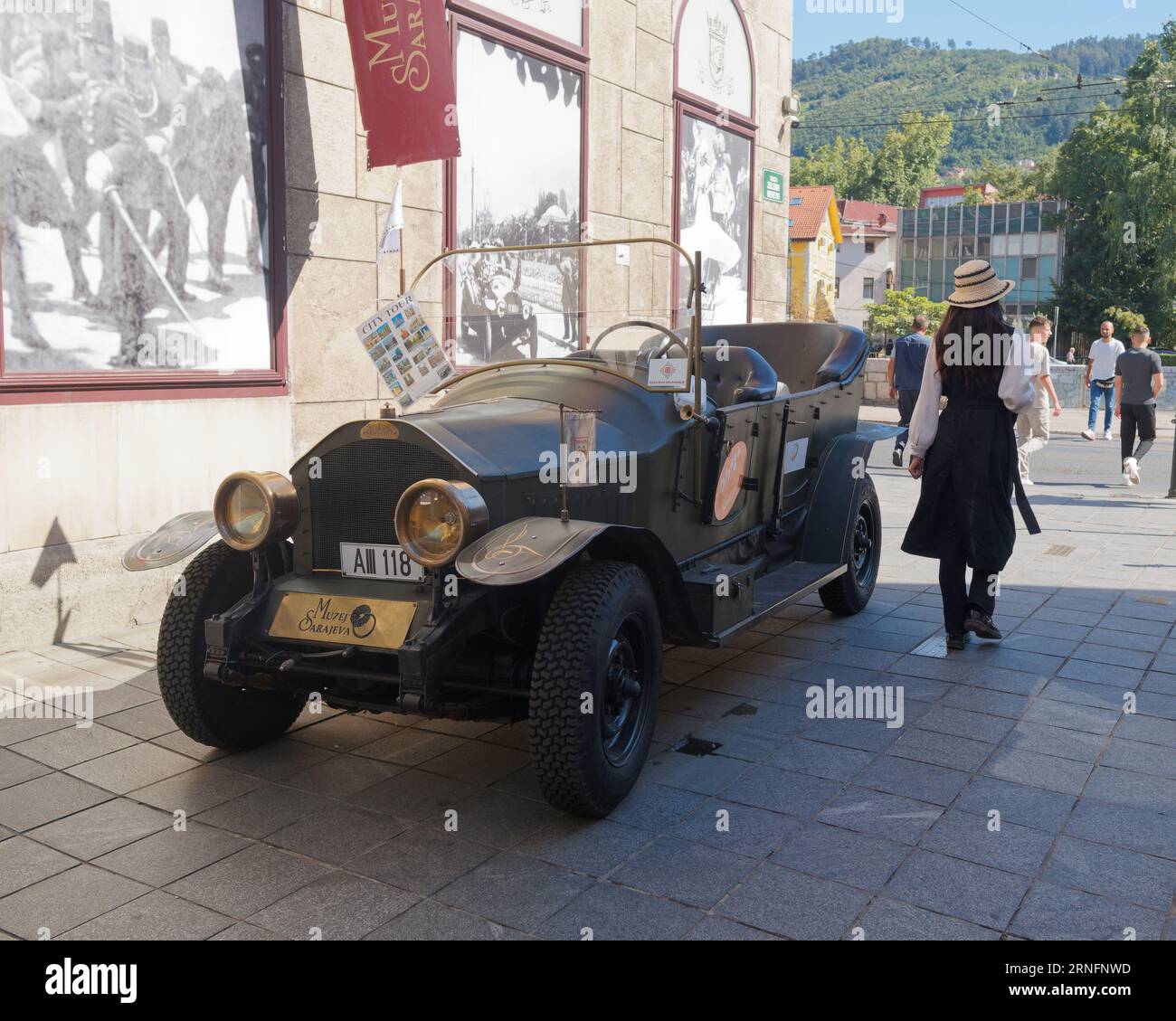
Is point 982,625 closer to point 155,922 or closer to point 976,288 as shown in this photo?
point 976,288

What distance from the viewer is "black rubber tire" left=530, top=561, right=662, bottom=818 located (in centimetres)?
348

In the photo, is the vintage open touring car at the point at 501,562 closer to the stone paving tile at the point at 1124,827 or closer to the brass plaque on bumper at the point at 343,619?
the brass plaque on bumper at the point at 343,619

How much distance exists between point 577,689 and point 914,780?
145 cm

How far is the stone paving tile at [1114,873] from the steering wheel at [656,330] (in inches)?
93.5

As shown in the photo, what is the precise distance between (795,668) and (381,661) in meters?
2.48

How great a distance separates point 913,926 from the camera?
9.96ft

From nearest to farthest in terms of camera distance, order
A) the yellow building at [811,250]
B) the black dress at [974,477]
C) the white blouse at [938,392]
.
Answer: the white blouse at [938,392], the black dress at [974,477], the yellow building at [811,250]

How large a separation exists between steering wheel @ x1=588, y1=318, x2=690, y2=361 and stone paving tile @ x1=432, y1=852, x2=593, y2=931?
2263mm

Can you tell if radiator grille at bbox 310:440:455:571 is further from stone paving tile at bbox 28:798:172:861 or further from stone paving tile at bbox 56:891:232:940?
stone paving tile at bbox 56:891:232:940

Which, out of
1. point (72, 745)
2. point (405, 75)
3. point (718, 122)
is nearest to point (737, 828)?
point (72, 745)

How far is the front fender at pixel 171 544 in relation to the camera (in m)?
4.27

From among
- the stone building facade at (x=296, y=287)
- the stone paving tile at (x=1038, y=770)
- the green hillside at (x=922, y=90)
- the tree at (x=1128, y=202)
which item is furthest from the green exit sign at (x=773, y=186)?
the green hillside at (x=922, y=90)
